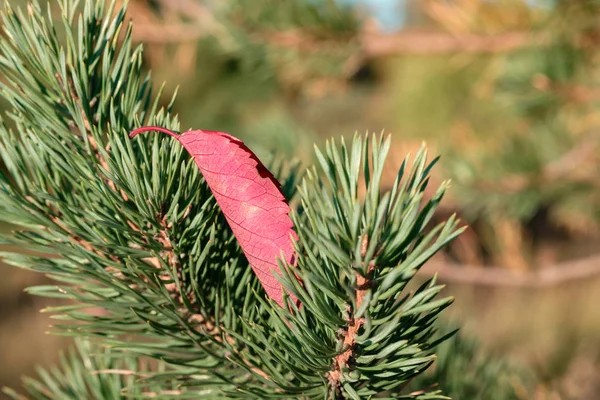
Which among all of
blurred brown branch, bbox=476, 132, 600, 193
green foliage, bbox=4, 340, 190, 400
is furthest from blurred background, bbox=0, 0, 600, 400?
green foliage, bbox=4, 340, 190, 400

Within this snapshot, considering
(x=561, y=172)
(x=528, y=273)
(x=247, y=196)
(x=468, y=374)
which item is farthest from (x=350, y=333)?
(x=528, y=273)

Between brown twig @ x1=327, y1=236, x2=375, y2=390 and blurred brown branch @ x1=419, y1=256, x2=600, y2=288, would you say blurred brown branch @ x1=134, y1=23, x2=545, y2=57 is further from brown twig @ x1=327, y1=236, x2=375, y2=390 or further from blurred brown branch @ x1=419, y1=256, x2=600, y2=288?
brown twig @ x1=327, y1=236, x2=375, y2=390

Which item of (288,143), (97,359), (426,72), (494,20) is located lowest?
(97,359)

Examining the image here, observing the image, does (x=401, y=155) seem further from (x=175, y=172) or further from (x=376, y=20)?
(x=175, y=172)

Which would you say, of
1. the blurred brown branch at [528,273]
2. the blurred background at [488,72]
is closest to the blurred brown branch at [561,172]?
the blurred background at [488,72]

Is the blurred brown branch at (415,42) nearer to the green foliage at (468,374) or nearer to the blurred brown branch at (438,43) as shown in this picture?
the blurred brown branch at (438,43)

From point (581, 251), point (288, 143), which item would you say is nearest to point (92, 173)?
point (288, 143)

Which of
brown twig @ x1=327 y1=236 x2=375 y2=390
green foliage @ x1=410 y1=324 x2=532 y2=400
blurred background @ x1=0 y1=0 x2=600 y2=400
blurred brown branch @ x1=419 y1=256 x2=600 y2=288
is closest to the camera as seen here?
brown twig @ x1=327 y1=236 x2=375 y2=390

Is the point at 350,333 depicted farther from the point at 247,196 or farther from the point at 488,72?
the point at 488,72
